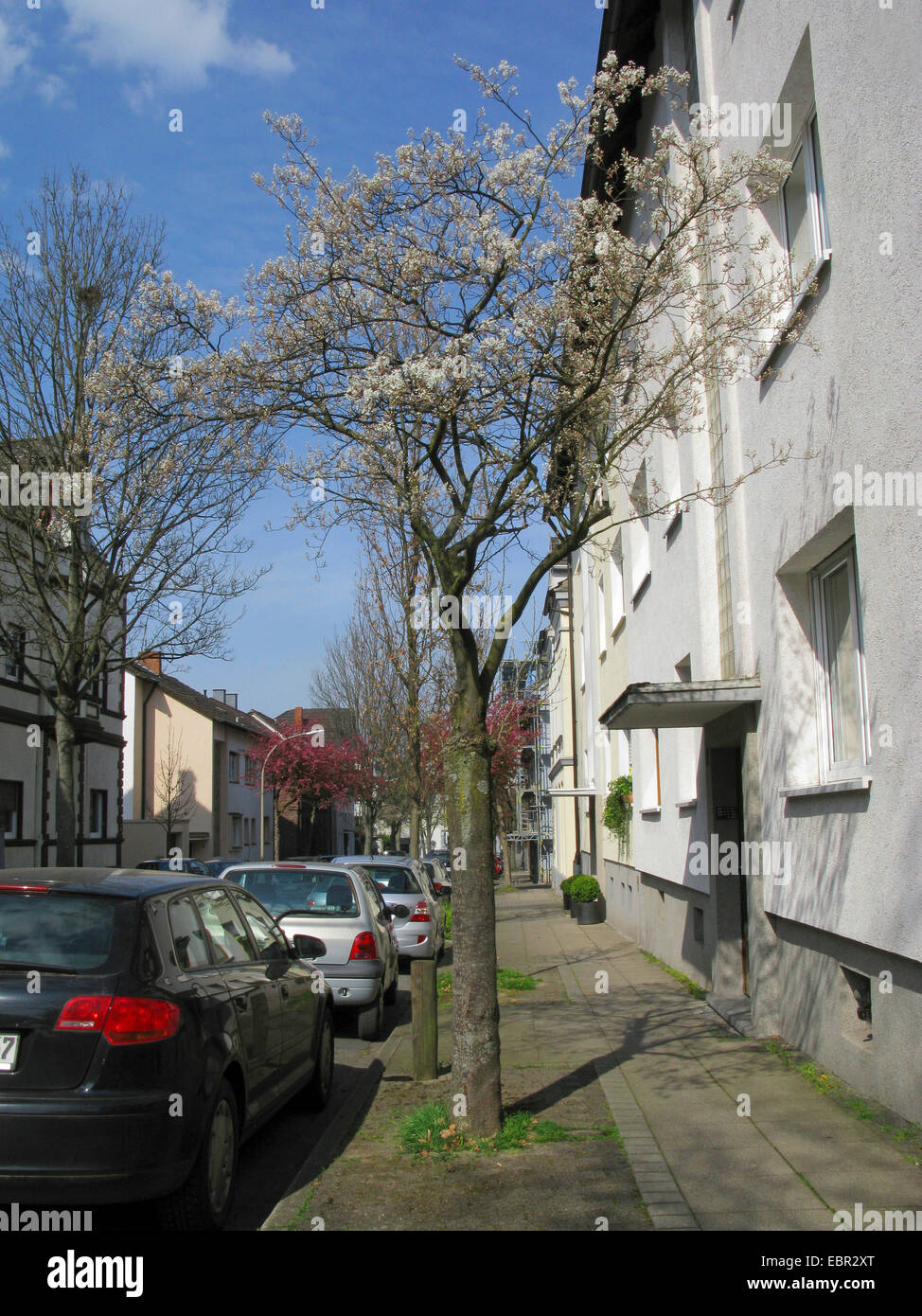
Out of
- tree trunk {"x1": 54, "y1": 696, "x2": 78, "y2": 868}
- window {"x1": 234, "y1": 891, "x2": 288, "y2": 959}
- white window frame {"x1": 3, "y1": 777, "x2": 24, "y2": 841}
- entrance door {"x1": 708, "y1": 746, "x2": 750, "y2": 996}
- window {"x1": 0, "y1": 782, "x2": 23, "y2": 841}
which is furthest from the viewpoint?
white window frame {"x1": 3, "y1": 777, "x2": 24, "y2": 841}

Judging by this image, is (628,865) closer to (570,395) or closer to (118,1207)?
(570,395)

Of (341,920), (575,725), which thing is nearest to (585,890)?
(575,725)

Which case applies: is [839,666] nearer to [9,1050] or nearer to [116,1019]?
[116,1019]

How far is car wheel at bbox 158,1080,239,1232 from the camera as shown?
4867mm

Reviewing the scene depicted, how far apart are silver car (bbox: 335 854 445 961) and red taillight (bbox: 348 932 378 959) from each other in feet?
12.3

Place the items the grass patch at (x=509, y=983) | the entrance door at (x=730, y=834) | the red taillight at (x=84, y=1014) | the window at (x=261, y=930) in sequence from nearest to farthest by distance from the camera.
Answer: the red taillight at (x=84, y=1014)
the window at (x=261, y=930)
the entrance door at (x=730, y=834)
the grass patch at (x=509, y=983)

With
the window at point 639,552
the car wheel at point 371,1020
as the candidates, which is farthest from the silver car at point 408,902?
the window at point 639,552

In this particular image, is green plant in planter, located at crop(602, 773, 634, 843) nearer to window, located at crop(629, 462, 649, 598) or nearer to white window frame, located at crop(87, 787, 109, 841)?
window, located at crop(629, 462, 649, 598)

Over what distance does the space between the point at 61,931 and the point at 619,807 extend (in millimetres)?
15725

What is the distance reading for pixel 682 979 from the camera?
516 inches

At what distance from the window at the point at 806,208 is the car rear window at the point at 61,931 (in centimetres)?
572

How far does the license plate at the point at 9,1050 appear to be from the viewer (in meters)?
4.58

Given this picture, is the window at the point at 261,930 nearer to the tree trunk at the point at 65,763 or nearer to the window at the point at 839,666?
the window at the point at 839,666

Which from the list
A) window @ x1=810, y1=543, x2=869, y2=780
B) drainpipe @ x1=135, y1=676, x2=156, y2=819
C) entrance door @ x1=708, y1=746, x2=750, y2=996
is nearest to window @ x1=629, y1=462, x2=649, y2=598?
entrance door @ x1=708, y1=746, x2=750, y2=996
